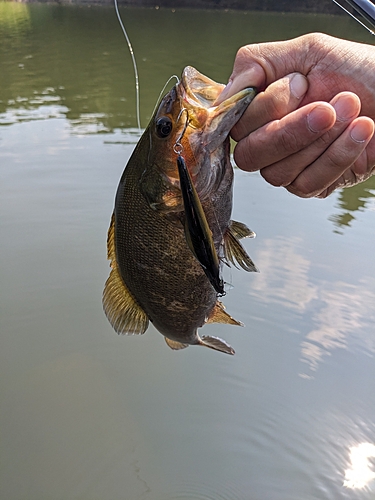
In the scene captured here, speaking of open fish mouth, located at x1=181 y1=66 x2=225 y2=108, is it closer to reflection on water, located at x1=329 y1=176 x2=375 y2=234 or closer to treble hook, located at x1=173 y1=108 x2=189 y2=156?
treble hook, located at x1=173 y1=108 x2=189 y2=156

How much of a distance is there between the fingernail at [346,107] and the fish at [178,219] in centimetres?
30

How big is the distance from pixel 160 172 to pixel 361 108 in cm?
80

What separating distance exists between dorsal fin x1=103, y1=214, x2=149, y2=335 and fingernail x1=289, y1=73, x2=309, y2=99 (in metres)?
0.97

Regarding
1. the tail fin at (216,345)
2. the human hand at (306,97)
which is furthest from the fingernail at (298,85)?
the tail fin at (216,345)

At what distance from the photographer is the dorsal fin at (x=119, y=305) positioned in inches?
80.6

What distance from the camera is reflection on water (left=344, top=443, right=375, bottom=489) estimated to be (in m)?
3.32

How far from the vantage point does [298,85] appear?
1704mm

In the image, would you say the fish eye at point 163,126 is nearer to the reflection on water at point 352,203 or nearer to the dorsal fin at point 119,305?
the dorsal fin at point 119,305

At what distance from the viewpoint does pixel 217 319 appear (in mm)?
2287

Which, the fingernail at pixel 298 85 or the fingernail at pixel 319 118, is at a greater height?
the fingernail at pixel 298 85

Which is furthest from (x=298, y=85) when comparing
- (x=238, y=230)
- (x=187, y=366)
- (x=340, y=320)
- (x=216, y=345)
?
(x=340, y=320)

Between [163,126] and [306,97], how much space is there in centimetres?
56

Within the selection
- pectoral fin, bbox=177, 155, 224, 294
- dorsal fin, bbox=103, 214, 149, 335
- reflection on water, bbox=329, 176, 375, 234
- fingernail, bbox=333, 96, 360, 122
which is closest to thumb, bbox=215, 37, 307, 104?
fingernail, bbox=333, 96, 360, 122

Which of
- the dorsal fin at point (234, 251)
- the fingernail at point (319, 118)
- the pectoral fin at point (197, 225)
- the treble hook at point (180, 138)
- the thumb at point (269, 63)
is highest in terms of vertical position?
the thumb at point (269, 63)
